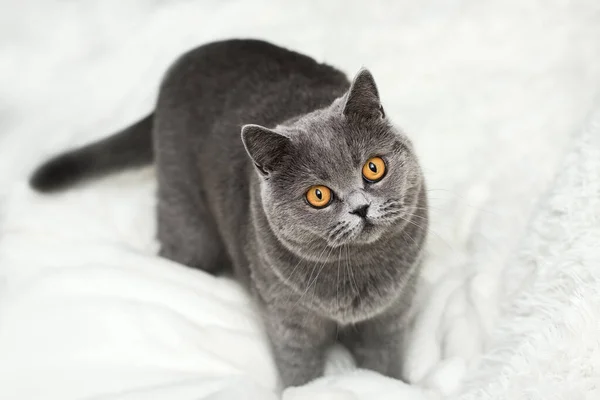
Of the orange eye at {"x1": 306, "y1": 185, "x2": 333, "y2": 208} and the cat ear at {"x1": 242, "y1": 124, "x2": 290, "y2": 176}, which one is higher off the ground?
the cat ear at {"x1": 242, "y1": 124, "x2": 290, "y2": 176}

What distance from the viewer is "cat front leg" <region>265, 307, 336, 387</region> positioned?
4.77ft

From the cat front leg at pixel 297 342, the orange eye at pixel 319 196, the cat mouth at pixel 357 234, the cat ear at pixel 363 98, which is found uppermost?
the cat ear at pixel 363 98

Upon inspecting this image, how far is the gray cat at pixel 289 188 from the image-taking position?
4.08 feet

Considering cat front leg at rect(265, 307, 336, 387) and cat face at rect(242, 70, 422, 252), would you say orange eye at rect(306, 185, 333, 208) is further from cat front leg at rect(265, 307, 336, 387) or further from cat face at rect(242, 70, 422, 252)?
cat front leg at rect(265, 307, 336, 387)

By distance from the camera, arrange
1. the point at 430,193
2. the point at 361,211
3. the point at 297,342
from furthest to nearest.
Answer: the point at 430,193 < the point at 297,342 < the point at 361,211

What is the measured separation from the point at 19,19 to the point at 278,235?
147 cm

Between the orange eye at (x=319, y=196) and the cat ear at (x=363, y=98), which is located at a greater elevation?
the cat ear at (x=363, y=98)

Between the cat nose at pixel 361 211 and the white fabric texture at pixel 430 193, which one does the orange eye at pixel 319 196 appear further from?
the white fabric texture at pixel 430 193

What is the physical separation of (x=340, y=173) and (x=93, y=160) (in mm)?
946

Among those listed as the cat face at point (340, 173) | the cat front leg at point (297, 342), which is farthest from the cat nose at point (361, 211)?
the cat front leg at point (297, 342)

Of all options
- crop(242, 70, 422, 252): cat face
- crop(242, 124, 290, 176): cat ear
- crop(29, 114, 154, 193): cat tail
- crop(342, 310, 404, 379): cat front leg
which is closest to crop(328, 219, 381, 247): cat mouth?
crop(242, 70, 422, 252): cat face

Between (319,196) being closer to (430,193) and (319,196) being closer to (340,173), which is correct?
(340,173)

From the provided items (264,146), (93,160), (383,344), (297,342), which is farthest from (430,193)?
(93,160)

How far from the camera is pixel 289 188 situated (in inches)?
50.1
